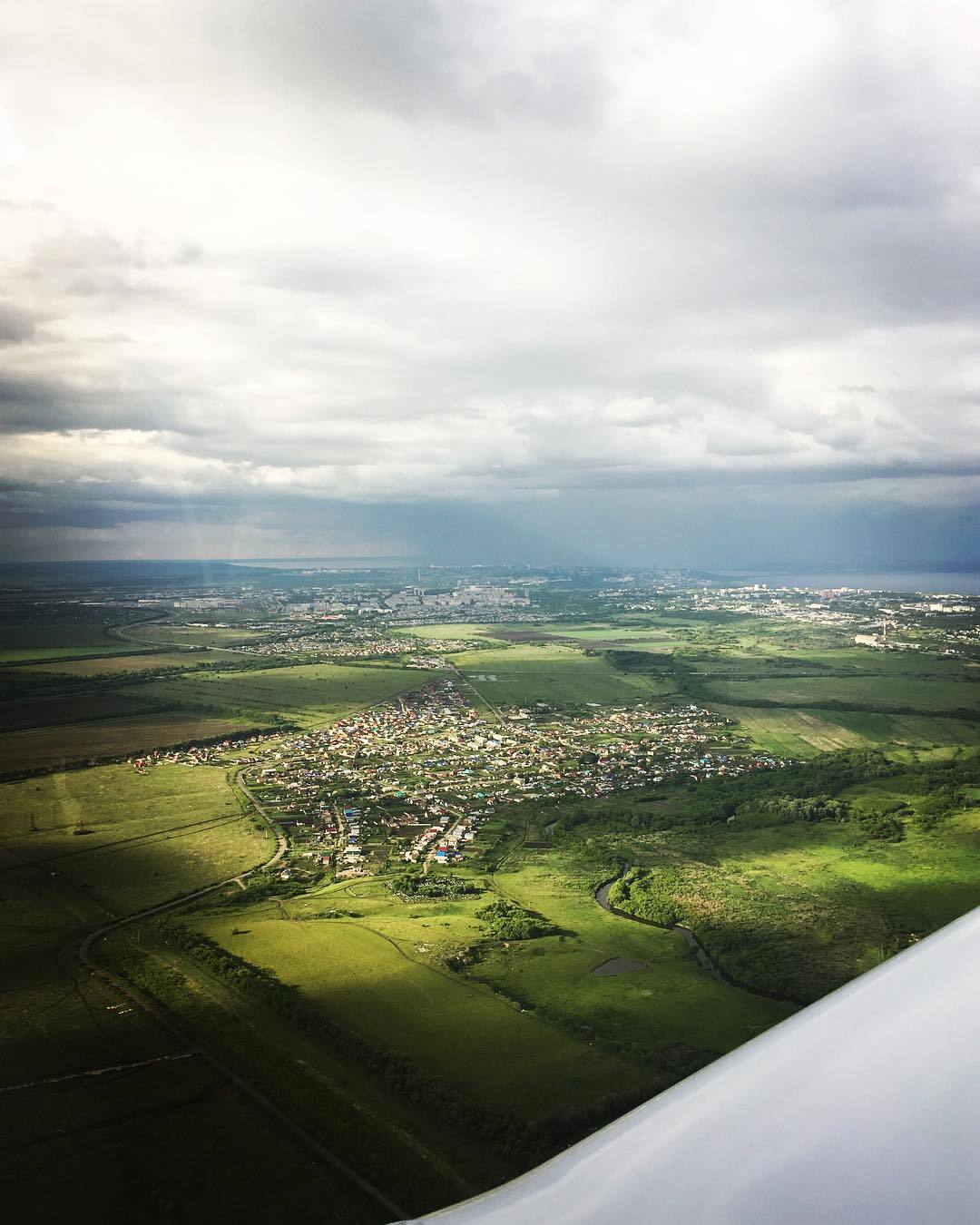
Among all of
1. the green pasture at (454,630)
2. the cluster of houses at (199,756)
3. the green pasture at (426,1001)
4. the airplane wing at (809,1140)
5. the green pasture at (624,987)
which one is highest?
the airplane wing at (809,1140)

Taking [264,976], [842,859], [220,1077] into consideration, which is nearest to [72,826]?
[264,976]

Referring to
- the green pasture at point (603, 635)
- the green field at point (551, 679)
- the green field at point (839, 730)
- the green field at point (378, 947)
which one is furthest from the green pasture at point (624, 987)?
the green pasture at point (603, 635)

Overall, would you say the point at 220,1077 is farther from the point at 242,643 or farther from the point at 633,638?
the point at 633,638

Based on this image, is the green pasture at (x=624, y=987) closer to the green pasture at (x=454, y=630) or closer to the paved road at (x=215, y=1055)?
the paved road at (x=215, y=1055)

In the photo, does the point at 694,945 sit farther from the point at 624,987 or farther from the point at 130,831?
the point at 130,831

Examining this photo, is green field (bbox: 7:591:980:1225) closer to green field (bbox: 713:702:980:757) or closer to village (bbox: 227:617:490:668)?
green field (bbox: 713:702:980:757)
